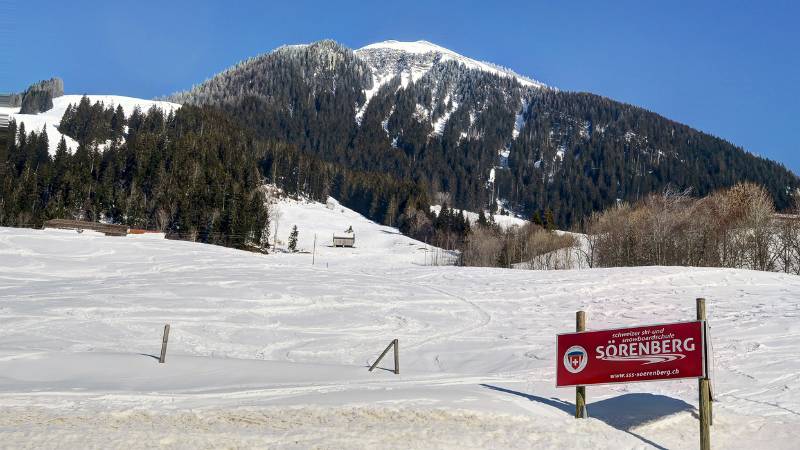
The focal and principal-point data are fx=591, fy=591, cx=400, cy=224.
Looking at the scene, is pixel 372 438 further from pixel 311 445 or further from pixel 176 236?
pixel 176 236

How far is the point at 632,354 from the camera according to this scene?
1218cm

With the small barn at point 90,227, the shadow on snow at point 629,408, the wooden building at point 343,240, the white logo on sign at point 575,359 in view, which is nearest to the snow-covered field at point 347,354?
the shadow on snow at point 629,408

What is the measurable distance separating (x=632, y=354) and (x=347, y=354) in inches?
593

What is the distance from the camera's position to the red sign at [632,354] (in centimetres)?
1146

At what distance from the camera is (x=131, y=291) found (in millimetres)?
36062

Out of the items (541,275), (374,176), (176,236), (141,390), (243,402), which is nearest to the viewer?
(243,402)

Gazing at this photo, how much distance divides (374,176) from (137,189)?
80.1m

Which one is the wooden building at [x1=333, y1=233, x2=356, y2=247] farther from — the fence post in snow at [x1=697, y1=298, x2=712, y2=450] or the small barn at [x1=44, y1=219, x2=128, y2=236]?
the fence post in snow at [x1=697, y1=298, x2=712, y2=450]

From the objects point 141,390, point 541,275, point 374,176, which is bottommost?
point 141,390

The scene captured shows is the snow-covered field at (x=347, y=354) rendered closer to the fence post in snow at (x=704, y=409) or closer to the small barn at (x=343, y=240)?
the fence post in snow at (x=704, y=409)

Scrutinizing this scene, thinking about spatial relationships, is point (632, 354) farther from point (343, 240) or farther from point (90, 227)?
point (343, 240)

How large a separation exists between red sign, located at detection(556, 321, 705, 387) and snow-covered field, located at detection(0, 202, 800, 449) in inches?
45.9

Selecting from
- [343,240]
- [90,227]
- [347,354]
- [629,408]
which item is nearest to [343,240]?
Answer: [343,240]

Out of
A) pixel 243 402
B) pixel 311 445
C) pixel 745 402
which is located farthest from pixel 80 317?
pixel 745 402
